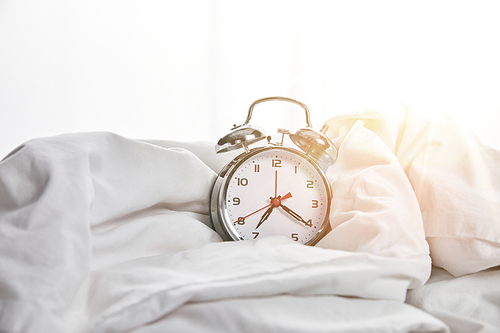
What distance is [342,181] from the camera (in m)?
0.90

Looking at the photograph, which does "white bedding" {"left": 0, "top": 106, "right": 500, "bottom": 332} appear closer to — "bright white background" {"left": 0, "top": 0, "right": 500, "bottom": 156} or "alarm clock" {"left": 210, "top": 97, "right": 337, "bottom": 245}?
"alarm clock" {"left": 210, "top": 97, "right": 337, "bottom": 245}

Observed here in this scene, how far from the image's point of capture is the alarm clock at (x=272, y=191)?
0.91 metres

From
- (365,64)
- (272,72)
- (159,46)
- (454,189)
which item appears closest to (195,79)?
(159,46)

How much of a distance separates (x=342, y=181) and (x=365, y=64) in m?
0.85

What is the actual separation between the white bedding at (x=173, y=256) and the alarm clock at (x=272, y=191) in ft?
0.19

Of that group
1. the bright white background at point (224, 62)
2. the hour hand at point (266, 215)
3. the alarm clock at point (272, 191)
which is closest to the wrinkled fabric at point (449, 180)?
the alarm clock at point (272, 191)

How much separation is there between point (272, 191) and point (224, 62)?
88 cm

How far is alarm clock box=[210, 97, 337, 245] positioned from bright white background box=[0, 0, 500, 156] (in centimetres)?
46

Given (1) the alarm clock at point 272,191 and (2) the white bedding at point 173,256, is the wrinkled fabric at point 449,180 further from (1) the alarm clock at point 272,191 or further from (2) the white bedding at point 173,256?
(1) the alarm clock at point 272,191

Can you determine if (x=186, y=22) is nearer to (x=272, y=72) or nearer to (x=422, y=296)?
(x=272, y=72)

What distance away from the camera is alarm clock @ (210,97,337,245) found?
0.91 metres

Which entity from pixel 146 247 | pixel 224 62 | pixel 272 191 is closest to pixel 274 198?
pixel 272 191

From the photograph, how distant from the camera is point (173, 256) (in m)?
0.67

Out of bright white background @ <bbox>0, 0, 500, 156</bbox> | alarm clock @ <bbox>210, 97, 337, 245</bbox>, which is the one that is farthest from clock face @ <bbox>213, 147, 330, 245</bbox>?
bright white background @ <bbox>0, 0, 500, 156</bbox>
